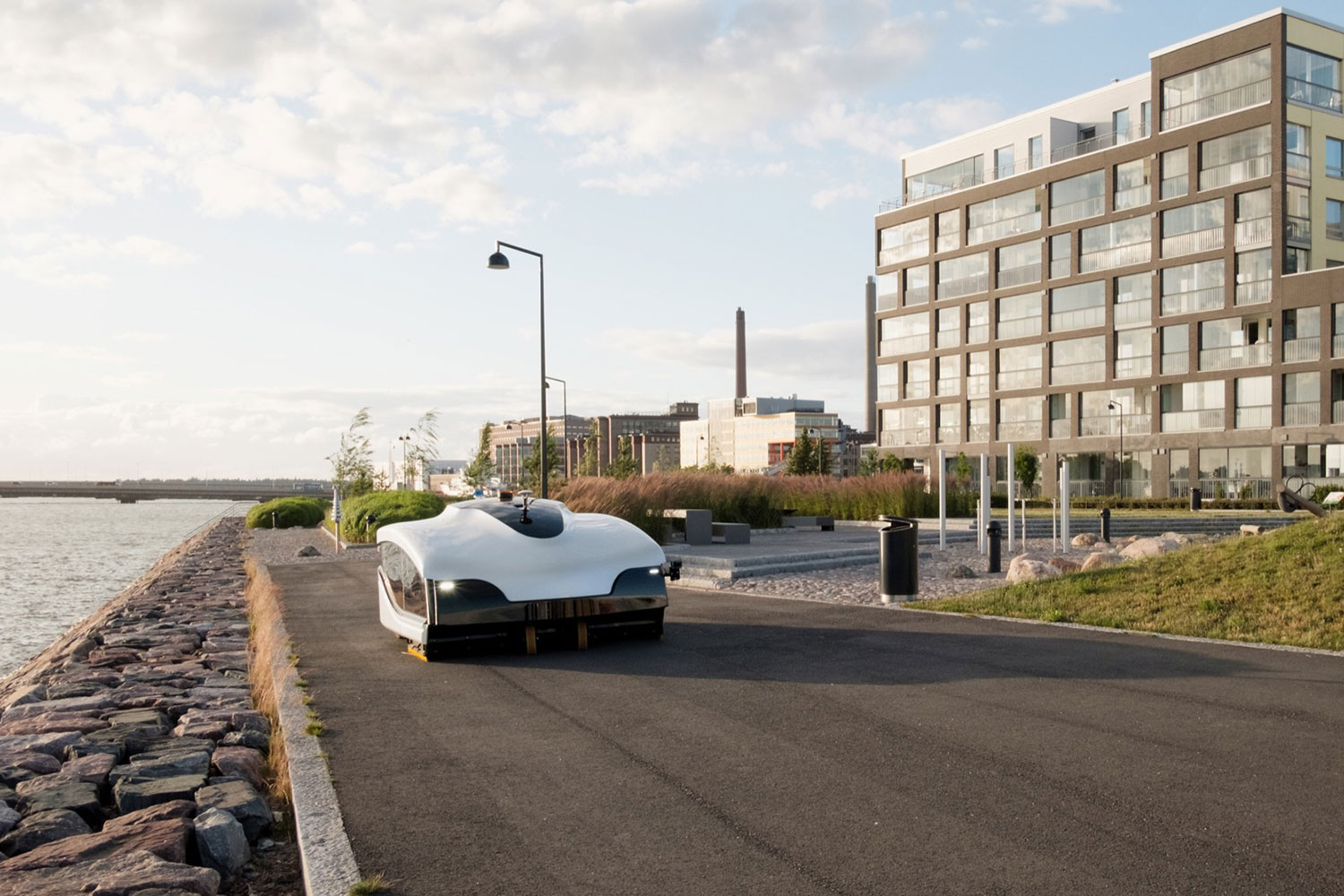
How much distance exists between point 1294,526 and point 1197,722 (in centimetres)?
862

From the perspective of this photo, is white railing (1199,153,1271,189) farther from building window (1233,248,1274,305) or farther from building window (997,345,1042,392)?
building window (997,345,1042,392)

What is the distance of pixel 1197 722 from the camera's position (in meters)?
6.47

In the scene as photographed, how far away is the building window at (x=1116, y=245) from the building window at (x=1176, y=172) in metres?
1.61

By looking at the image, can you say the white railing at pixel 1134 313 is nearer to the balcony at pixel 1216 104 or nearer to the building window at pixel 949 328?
the balcony at pixel 1216 104

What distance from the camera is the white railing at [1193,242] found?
48531mm

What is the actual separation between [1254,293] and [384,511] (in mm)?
37404

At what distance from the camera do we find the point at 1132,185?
171 feet

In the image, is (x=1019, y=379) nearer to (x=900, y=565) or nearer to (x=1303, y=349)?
(x=1303, y=349)

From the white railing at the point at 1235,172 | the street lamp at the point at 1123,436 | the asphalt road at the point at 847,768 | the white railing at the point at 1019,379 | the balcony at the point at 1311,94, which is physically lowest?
the asphalt road at the point at 847,768

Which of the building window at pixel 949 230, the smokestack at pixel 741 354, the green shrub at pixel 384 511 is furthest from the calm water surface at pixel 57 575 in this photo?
the smokestack at pixel 741 354

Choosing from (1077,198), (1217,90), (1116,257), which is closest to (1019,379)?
(1116,257)

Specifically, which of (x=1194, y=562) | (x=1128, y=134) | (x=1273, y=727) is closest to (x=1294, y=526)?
(x=1194, y=562)

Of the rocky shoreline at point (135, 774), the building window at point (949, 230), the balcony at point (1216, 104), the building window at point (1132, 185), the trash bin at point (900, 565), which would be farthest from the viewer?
the building window at point (949, 230)

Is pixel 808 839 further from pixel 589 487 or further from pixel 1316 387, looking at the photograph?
pixel 1316 387
